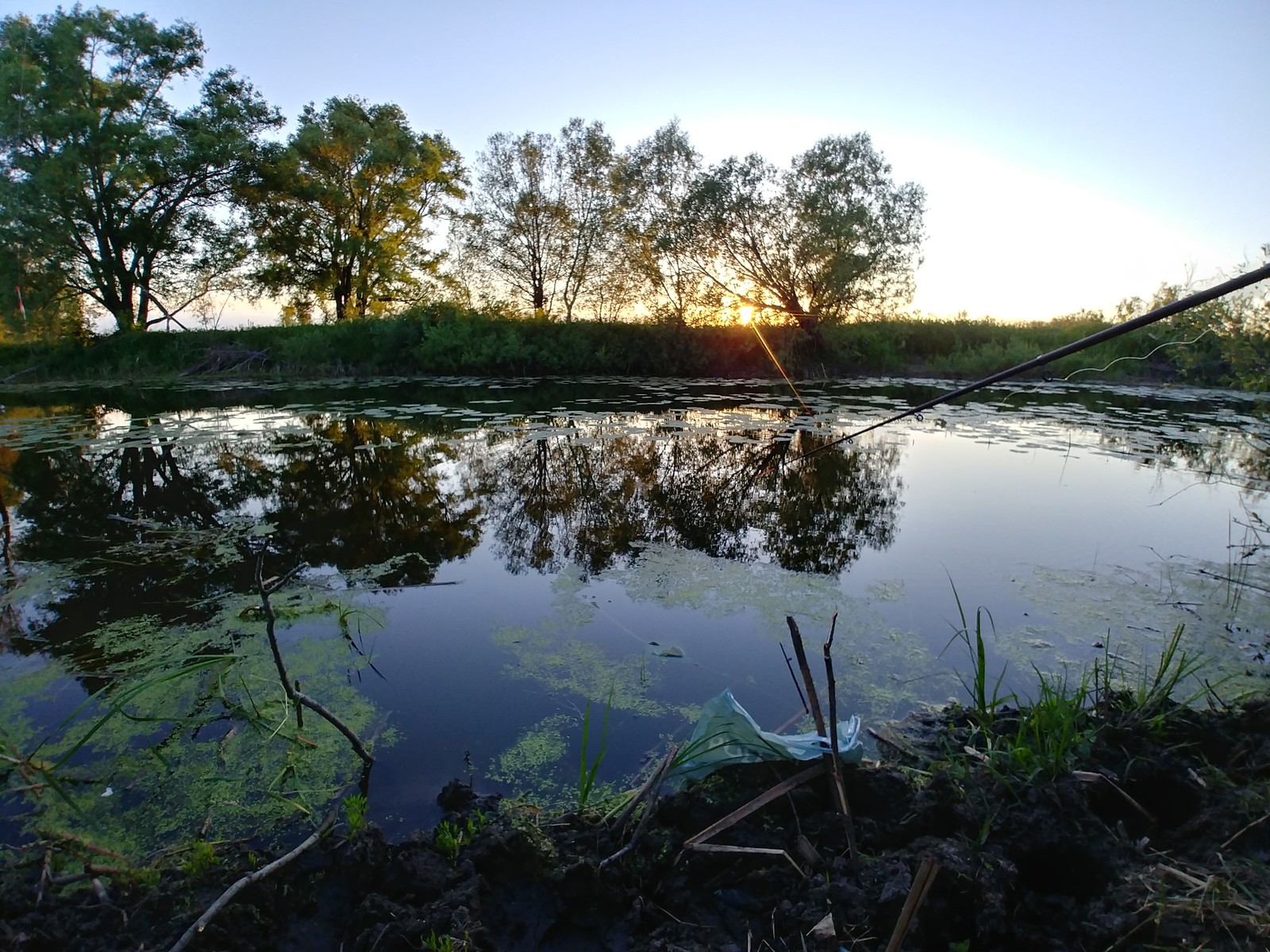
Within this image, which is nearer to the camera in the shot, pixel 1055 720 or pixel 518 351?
pixel 1055 720

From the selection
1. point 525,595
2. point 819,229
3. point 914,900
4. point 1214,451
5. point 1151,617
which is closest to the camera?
point 914,900

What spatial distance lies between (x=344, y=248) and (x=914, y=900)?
86.3 ft

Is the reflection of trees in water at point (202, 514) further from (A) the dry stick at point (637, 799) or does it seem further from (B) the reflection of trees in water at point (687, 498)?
(A) the dry stick at point (637, 799)

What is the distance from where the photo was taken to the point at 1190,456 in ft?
24.2

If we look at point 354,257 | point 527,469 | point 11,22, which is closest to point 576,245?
point 354,257

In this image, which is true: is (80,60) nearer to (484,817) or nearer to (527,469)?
(527,469)

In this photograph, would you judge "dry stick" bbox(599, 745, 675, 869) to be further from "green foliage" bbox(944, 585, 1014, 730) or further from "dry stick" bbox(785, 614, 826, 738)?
"green foliage" bbox(944, 585, 1014, 730)

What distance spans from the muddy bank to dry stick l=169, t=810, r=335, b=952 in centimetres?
4

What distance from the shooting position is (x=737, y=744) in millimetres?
1927

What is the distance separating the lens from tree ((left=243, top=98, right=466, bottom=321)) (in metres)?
22.2

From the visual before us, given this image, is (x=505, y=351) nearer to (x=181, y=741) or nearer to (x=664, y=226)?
(x=664, y=226)

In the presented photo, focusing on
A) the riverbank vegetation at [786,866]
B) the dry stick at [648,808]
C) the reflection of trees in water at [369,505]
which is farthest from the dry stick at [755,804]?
the reflection of trees in water at [369,505]

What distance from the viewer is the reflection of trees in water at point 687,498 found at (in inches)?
174

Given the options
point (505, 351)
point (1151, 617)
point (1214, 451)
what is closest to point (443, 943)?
point (1151, 617)
